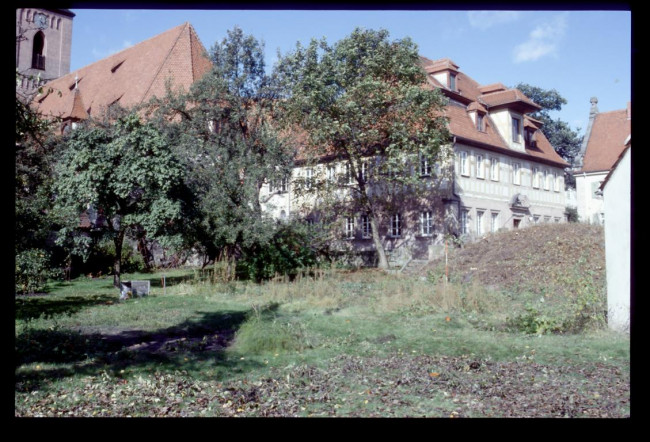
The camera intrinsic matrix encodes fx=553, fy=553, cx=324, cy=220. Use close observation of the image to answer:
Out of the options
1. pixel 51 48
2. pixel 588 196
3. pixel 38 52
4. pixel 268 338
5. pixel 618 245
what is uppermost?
pixel 51 48

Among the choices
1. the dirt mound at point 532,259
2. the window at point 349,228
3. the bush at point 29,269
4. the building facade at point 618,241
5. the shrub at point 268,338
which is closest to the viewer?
the shrub at point 268,338

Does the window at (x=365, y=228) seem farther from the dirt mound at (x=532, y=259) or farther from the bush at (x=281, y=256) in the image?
the bush at (x=281, y=256)

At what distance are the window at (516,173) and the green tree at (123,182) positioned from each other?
68.7 ft

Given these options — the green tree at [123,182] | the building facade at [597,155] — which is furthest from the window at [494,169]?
the green tree at [123,182]

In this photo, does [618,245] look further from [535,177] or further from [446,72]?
[535,177]

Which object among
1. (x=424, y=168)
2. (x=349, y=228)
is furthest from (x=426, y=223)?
(x=349, y=228)

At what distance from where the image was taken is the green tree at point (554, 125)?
48688mm

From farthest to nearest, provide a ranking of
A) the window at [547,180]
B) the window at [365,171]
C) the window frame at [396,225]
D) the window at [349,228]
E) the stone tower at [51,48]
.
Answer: the stone tower at [51,48], the window at [547,180], the window at [349,228], the window frame at [396,225], the window at [365,171]

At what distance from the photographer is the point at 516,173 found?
31.3m

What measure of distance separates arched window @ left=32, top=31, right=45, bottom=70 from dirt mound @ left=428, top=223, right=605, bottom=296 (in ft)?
133

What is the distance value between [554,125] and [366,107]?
113 feet
